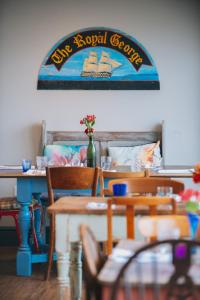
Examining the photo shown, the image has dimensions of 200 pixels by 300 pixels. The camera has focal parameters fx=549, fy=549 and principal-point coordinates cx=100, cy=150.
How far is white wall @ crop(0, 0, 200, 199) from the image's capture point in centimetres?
606

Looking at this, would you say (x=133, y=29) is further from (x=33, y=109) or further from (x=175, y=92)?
(x=33, y=109)

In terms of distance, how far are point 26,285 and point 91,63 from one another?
9.31ft

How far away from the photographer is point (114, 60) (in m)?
6.06

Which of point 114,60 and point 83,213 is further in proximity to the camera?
point 114,60

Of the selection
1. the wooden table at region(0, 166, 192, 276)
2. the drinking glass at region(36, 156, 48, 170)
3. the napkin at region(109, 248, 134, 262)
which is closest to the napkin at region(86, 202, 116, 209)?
the napkin at region(109, 248, 134, 262)

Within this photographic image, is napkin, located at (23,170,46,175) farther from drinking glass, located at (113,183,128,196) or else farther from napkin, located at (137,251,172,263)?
napkin, located at (137,251,172,263)

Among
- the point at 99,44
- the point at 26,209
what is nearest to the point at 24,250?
the point at 26,209

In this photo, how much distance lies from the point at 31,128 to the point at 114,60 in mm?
1185

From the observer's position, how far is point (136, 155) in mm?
5797

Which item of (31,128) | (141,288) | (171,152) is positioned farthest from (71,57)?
(141,288)

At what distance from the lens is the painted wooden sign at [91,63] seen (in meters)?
6.05

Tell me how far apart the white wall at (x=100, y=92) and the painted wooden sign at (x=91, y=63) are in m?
0.08

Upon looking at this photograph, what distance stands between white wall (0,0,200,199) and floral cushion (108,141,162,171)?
299 millimetres

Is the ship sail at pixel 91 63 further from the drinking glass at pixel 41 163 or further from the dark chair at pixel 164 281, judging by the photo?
the dark chair at pixel 164 281
